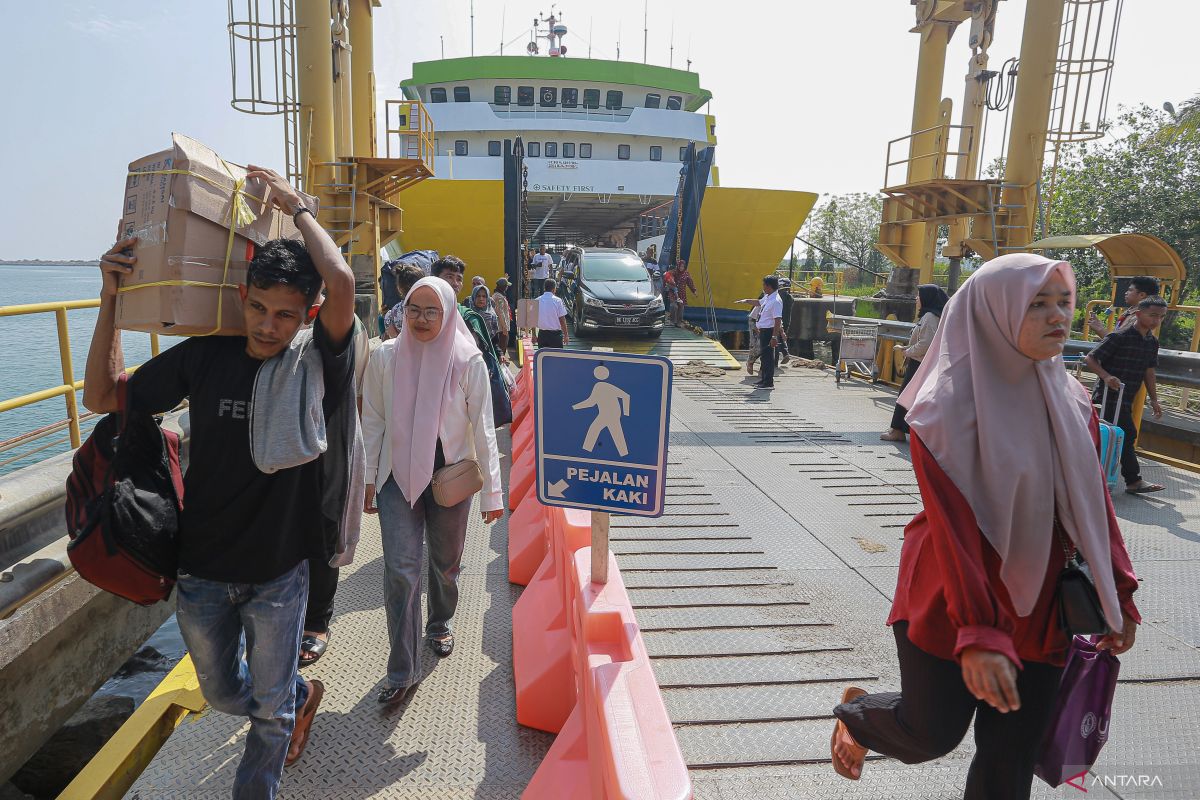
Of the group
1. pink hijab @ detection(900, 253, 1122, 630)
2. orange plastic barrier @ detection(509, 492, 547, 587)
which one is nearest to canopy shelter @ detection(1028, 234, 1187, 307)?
orange plastic barrier @ detection(509, 492, 547, 587)

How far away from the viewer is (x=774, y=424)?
8.30 metres

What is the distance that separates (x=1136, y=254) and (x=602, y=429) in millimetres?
10262

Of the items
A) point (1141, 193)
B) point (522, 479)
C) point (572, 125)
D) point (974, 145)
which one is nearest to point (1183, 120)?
point (1141, 193)

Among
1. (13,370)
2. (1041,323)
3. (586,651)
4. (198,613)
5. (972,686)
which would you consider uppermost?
(1041,323)

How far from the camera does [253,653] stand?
2.17 metres

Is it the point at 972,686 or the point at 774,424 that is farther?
the point at 774,424

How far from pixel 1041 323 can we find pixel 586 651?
1582mm

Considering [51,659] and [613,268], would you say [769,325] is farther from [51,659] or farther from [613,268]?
[51,659]

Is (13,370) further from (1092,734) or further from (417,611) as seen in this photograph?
(1092,734)

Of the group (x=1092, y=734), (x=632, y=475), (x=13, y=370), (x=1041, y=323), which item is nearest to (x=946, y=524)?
(x=1041, y=323)

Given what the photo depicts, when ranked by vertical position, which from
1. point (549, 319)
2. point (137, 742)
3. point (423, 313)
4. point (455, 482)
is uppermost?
point (423, 313)

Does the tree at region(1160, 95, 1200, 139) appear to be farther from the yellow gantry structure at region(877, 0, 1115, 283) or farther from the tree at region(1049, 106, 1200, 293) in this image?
the yellow gantry structure at region(877, 0, 1115, 283)

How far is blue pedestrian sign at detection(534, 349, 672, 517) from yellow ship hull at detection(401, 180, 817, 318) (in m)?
15.2

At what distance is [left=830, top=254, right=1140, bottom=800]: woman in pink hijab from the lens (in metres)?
1.70
